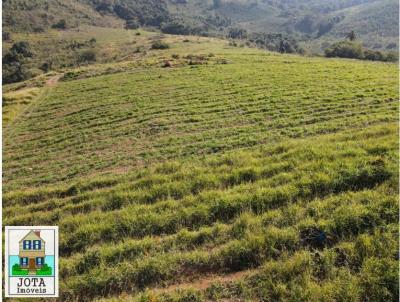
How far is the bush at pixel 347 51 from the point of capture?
95044 millimetres

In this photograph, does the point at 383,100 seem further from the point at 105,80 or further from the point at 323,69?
the point at 105,80

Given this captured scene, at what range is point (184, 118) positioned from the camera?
86.0 ft

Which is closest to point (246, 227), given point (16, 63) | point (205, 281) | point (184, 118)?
point (205, 281)

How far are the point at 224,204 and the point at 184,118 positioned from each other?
1611 cm

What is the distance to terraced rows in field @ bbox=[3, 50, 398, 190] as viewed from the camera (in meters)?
19.6

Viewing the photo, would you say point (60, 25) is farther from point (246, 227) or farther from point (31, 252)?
point (246, 227)

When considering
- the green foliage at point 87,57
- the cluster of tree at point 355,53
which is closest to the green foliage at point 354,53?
the cluster of tree at point 355,53

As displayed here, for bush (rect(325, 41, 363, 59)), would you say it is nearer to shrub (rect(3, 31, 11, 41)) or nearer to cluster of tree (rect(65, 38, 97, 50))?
cluster of tree (rect(65, 38, 97, 50))

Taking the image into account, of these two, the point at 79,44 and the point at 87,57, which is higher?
the point at 79,44

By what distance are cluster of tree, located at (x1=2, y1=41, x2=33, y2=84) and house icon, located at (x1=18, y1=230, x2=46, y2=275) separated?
8826 cm

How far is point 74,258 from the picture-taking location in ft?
31.0

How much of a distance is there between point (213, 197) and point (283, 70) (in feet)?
119

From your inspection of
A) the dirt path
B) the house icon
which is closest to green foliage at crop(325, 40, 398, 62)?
the dirt path

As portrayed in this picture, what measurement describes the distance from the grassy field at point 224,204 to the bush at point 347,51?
7677 cm
